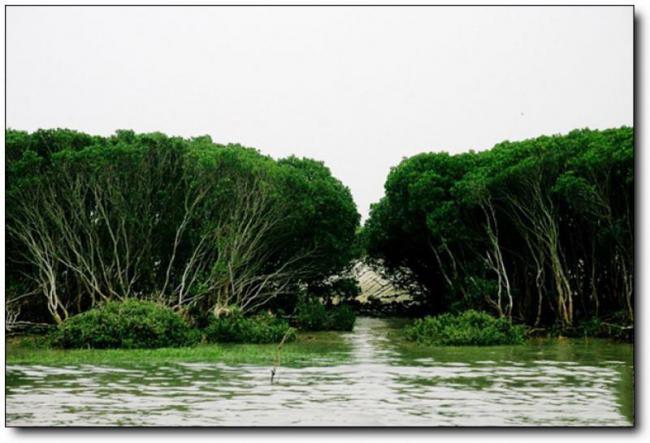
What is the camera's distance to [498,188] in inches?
1032

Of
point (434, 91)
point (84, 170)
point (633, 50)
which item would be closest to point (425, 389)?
point (434, 91)

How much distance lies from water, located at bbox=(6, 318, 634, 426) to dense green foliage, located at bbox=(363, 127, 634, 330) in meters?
3.32

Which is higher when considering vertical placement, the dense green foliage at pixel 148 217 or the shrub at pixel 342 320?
the dense green foliage at pixel 148 217

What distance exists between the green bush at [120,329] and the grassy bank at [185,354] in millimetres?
403

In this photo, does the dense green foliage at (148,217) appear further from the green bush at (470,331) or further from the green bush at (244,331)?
the green bush at (470,331)

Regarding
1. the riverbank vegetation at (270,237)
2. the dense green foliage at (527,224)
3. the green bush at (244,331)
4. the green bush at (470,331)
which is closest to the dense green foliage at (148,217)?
the riverbank vegetation at (270,237)

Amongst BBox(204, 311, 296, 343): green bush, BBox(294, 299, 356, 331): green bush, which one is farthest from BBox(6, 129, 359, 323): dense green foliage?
BBox(204, 311, 296, 343): green bush

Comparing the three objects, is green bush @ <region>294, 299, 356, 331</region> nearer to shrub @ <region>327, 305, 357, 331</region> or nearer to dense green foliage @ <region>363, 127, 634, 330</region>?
shrub @ <region>327, 305, 357, 331</region>

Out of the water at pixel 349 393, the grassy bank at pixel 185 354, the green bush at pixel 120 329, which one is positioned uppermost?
the green bush at pixel 120 329

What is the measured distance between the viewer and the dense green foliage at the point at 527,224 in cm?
2244

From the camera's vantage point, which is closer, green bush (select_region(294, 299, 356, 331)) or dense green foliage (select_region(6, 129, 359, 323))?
dense green foliage (select_region(6, 129, 359, 323))

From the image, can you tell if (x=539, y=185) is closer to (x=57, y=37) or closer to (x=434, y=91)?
(x=434, y=91)

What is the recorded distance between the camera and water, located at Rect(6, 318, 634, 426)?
42.6 feet

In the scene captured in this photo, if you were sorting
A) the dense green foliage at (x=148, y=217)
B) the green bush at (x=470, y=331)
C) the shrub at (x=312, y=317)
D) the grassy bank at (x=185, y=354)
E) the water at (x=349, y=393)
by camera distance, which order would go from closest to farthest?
the water at (x=349, y=393), the grassy bank at (x=185, y=354), the green bush at (x=470, y=331), the dense green foliage at (x=148, y=217), the shrub at (x=312, y=317)
